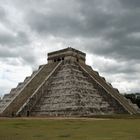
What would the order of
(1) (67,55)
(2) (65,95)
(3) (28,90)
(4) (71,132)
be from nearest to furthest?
(4) (71,132) < (2) (65,95) < (3) (28,90) < (1) (67,55)

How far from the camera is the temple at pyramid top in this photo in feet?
185

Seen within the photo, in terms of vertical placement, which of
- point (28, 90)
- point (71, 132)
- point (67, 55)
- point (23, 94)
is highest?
point (67, 55)

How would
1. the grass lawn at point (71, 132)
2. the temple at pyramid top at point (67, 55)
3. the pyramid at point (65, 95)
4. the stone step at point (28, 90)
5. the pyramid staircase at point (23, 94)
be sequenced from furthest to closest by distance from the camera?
the temple at pyramid top at point (67, 55)
the stone step at point (28, 90)
the pyramid staircase at point (23, 94)
the pyramid at point (65, 95)
the grass lawn at point (71, 132)

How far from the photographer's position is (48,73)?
54.8 m

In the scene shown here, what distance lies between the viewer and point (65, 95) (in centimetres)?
4681

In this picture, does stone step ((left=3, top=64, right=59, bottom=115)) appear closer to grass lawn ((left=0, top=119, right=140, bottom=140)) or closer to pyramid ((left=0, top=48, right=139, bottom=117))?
pyramid ((left=0, top=48, right=139, bottom=117))

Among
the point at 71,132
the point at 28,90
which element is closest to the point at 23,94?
the point at 28,90

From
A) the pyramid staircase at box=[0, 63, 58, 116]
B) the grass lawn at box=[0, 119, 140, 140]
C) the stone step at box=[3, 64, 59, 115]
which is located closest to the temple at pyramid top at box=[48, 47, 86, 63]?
the pyramid staircase at box=[0, 63, 58, 116]

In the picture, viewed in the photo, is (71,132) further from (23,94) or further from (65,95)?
(23,94)

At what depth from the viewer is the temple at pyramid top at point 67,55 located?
185 feet

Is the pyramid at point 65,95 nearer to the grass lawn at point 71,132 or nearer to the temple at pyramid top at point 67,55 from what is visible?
the temple at pyramid top at point 67,55

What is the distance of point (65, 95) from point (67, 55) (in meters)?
12.0

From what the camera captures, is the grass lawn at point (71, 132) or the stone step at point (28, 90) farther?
the stone step at point (28, 90)

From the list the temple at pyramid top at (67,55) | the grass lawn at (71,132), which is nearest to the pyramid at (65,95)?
the temple at pyramid top at (67,55)
